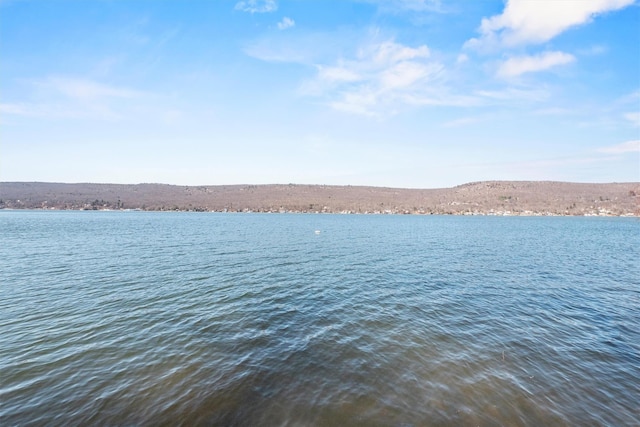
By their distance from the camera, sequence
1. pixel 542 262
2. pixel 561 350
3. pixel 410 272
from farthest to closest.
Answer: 1. pixel 542 262
2. pixel 410 272
3. pixel 561 350

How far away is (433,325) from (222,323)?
12661 mm

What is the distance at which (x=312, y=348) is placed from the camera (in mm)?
13391

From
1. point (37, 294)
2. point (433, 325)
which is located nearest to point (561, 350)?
point (433, 325)

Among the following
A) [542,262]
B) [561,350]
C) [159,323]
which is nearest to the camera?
[561,350]

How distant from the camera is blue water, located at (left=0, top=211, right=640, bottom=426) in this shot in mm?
9320

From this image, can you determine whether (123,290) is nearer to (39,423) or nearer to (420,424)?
(39,423)

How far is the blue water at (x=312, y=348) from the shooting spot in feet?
30.6

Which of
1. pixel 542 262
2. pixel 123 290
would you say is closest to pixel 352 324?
pixel 123 290

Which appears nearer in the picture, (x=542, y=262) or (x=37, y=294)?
(x=37, y=294)

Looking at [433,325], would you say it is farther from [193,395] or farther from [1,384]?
[1,384]

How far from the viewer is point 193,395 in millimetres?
9828

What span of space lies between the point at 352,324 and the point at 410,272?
15.8m

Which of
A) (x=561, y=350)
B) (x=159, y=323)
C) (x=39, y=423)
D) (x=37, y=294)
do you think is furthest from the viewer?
(x=37, y=294)

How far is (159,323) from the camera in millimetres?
15719
